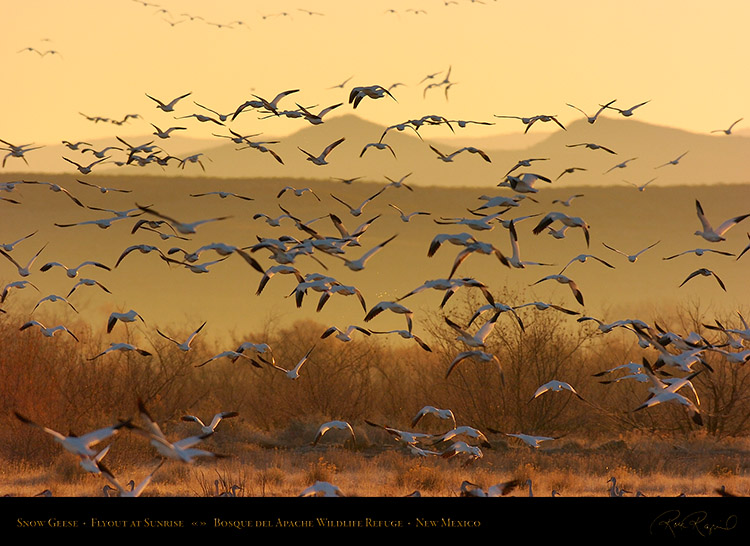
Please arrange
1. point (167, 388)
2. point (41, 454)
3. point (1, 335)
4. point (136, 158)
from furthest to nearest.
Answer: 1. point (167, 388)
2. point (1, 335)
3. point (41, 454)
4. point (136, 158)

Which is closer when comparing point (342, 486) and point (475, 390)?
point (342, 486)

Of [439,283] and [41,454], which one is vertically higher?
[439,283]

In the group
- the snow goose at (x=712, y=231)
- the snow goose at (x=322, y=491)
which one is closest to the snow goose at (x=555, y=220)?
the snow goose at (x=712, y=231)
